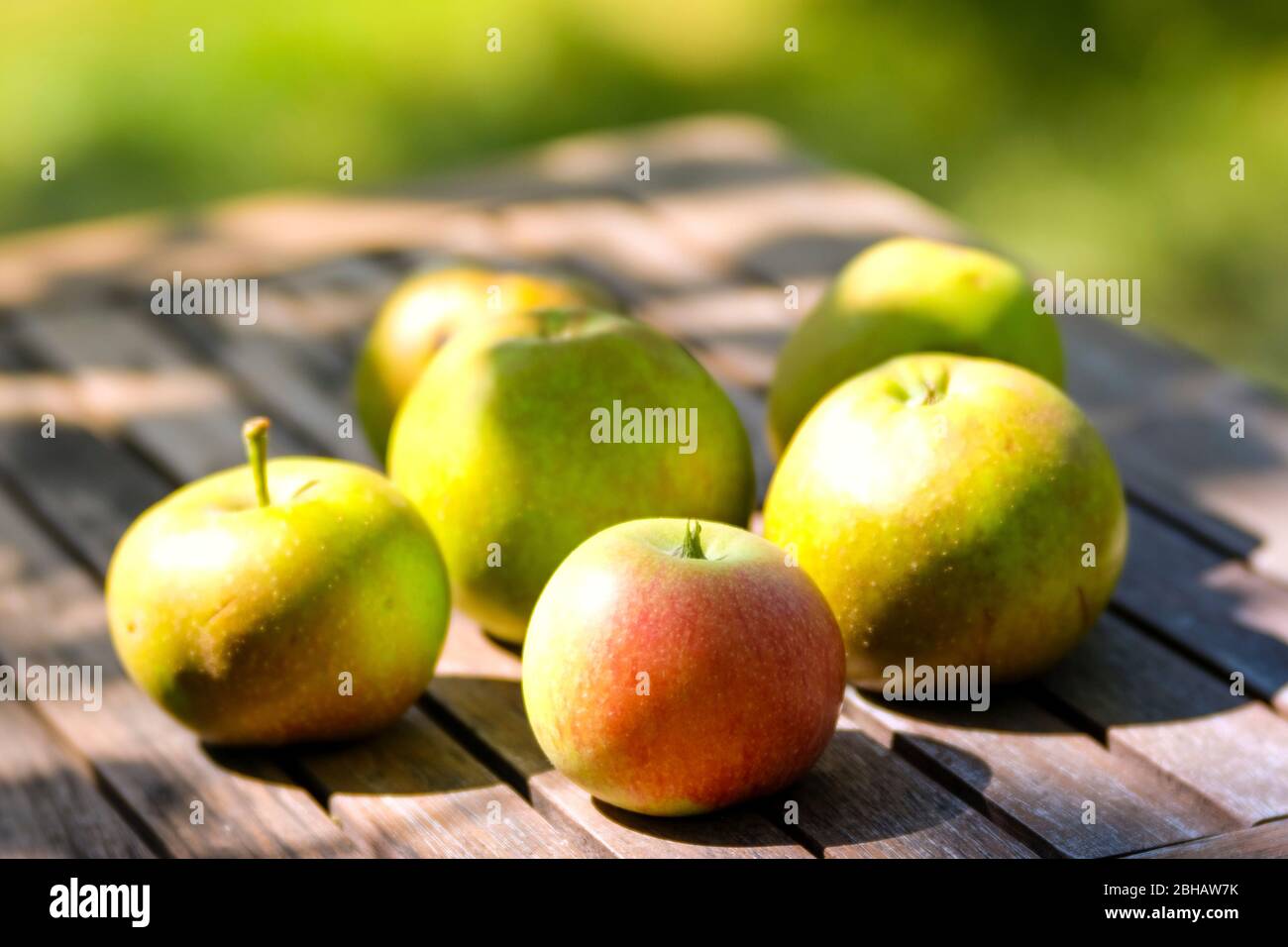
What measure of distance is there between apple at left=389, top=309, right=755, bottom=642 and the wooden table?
0.37 feet

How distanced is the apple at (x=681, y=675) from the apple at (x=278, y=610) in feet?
0.47

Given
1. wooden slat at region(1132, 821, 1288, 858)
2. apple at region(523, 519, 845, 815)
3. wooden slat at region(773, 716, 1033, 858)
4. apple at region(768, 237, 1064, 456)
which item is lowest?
wooden slat at region(1132, 821, 1288, 858)

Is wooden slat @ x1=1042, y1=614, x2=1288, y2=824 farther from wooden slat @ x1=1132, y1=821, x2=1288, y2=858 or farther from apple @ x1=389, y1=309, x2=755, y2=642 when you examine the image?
apple @ x1=389, y1=309, x2=755, y2=642

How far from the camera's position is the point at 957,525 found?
1383mm

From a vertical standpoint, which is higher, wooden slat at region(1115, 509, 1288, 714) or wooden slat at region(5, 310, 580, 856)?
wooden slat at region(1115, 509, 1288, 714)

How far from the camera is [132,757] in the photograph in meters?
1.43

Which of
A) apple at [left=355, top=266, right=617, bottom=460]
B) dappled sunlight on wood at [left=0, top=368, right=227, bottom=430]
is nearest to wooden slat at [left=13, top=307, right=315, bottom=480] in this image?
dappled sunlight on wood at [left=0, top=368, right=227, bottom=430]

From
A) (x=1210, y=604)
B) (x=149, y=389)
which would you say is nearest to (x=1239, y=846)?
(x=1210, y=604)

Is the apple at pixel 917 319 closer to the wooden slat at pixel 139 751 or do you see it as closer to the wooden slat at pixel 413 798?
the wooden slat at pixel 413 798

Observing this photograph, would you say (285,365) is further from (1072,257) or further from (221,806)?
(1072,257)

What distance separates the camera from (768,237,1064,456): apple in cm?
165
